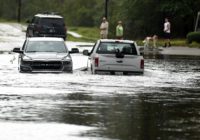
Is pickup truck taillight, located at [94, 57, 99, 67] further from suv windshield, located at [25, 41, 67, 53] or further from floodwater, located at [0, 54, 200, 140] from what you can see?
suv windshield, located at [25, 41, 67, 53]

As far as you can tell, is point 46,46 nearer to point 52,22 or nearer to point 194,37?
point 194,37

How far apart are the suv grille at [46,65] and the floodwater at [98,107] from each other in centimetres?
64

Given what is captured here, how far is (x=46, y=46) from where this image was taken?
95.0ft

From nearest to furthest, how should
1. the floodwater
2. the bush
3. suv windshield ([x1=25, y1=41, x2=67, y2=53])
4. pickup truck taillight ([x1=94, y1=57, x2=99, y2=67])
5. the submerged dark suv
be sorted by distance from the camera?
1. the floodwater
2. pickup truck taillight ([x1=94, y1=57, x2=99, y2=67])
3. suv windshield ([x1=25, y1=41, x2=67, y2=53])
4. the bush
5. the submerged dark suv

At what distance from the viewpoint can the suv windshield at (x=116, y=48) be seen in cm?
2802

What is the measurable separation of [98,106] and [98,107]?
203 mm

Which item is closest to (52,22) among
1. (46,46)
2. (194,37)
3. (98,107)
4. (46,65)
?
(194,37)

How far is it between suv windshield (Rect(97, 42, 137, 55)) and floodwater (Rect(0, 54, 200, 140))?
1210mm

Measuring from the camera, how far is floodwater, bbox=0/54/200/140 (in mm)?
12688

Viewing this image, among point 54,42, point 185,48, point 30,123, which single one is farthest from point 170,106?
point 185,48

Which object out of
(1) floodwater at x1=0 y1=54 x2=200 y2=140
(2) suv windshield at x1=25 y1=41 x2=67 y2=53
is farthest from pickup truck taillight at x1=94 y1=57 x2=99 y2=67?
(2) suv windshield at x1=25 y1=41 x2=67 y2=53

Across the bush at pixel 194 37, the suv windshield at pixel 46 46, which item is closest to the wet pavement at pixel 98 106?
the suv windshield at pixel 46 46

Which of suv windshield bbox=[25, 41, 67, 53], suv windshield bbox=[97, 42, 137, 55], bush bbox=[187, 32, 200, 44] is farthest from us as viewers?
bush bbox=[187, 32, 200, 44]

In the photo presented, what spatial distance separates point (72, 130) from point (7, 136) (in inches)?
50.1
